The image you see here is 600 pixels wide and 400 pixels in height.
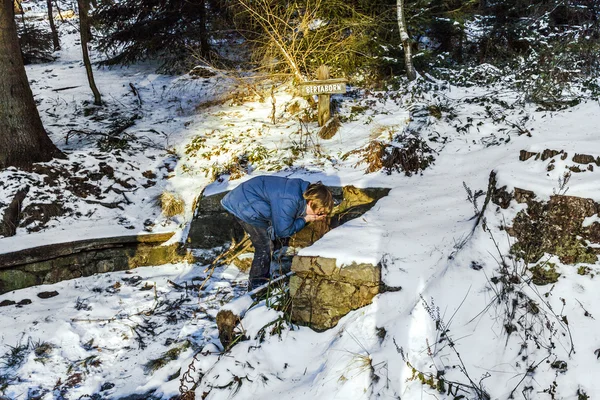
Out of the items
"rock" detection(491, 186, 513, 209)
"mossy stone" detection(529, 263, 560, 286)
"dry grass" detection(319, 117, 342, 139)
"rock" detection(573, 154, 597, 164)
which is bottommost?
"mossy stone" detection(529, 263, 560, 286)

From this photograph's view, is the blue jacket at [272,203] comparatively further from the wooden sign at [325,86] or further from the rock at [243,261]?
the wooden sign at [325,86]

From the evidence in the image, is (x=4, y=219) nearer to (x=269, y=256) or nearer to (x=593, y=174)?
(x=269, y=256)

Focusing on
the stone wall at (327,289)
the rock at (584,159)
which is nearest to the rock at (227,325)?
the stone wall at (327,289)

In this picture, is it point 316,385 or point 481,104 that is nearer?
point 316,385

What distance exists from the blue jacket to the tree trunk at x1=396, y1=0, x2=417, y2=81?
6111 millimetres

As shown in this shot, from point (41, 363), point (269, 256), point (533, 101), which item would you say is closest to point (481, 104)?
point (533, 101)

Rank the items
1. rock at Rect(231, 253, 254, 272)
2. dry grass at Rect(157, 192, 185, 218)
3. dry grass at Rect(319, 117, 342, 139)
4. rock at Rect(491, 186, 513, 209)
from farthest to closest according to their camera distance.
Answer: dry grass at Rect(319, 117, 342, 139) < dry grass at Rect(157, 192, 185, 218) < rock at Rect(231, 253, 254, 272) < rock at Rect(491, 186, 513, 209)

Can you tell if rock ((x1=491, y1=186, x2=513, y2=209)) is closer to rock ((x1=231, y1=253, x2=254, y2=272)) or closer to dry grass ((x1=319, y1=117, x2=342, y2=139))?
rock ((x1=231, y1=253, x2=254, y2=272))

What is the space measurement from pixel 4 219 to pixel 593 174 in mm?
7225

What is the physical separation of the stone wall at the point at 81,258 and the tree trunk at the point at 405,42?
635 centimetres

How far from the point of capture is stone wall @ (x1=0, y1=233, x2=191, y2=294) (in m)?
5.41

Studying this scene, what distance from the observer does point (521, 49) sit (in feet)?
36.8

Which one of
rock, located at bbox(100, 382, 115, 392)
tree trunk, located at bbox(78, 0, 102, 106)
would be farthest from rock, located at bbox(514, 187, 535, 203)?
tree trunk, located at bbox(78, 0, 102, 106)

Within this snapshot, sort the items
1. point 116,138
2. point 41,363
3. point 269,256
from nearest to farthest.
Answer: point 41,363
point 269,256
point 116,138
